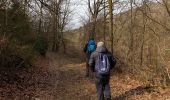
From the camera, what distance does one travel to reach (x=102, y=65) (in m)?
10.7

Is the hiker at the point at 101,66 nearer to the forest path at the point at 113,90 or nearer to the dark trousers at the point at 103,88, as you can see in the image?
the dark trousers at the point at 103,88

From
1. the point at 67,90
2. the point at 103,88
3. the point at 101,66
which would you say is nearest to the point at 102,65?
the point at 101,66

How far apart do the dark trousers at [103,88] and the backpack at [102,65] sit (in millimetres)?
225

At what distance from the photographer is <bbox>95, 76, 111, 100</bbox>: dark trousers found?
35.3ft

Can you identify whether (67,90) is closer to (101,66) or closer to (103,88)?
(103,88)

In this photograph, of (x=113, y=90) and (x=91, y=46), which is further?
(x=91, y=46)

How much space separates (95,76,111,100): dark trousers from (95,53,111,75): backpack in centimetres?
22

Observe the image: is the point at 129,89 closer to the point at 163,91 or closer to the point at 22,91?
the point at 163,91

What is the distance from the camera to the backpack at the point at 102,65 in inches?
420

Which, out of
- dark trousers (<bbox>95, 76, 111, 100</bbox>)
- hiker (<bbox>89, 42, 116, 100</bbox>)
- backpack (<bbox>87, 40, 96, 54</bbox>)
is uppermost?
backpack (<bbox>87, 40, 96, 54</bbox>)

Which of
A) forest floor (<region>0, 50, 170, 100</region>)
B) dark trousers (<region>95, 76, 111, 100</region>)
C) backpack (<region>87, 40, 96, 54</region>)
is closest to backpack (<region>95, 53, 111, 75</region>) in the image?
dark trousers (<region>95, 76, 111, 100</region>)

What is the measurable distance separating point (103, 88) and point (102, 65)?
0.82 meters

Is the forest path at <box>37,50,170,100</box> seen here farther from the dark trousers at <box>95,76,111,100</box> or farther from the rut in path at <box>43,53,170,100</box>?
the dark trousers at <box>95,76,111,100</box>

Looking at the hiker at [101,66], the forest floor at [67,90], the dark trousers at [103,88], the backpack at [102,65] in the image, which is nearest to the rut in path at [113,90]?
the forest floor at [67,90]
